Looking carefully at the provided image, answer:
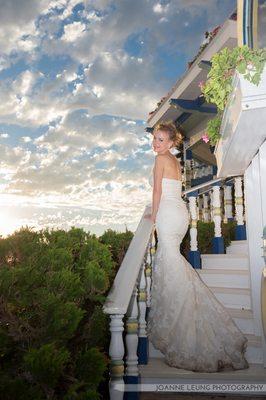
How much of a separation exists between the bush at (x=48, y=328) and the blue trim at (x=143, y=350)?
1379 millimetres

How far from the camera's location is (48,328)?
8.64ft

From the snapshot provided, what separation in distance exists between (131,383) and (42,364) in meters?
1.62

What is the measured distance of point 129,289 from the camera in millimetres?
3430

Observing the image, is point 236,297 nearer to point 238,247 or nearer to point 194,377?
point 238,247

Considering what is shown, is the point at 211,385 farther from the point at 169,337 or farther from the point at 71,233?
the point at 71,233

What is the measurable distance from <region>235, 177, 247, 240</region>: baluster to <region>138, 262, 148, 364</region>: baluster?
10.4 ft

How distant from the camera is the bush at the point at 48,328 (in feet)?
7.72

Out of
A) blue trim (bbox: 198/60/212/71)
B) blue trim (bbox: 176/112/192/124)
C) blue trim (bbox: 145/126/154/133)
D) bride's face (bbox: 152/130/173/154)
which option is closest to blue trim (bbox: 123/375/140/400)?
bride's face (bbox: 152/130/173/154)

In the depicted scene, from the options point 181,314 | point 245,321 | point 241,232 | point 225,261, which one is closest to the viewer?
point 181,314

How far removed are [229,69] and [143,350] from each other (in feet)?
9.70

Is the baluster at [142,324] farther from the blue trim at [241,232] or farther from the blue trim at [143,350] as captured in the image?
the blue trim at [241,232]

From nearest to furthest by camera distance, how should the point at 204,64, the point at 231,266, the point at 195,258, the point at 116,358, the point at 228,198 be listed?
the point at 116,358 < the point at 231,266 < the point at 195,258 < the point at 228,198 < the point at 204,64

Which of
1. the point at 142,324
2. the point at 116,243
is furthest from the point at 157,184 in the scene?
the point at 142,324

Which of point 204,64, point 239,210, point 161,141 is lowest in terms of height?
point 239,210
